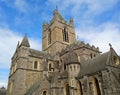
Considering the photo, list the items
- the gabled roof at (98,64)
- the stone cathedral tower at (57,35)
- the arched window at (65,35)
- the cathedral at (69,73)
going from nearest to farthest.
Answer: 1. the cathedral at (69,73)
2. the gabled roof at (98,64)
3. the stone cathedral tower at (57,35)
4. the arched window at (65,35)

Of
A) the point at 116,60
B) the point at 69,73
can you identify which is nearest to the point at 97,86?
the point at 116,60

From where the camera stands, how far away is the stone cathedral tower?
48.6 metres

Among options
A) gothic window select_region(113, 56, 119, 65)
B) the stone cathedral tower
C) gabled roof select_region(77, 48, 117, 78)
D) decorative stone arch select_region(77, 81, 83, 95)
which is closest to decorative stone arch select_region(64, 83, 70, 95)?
decorative stone arch select_region(77, 81, 83, 95)

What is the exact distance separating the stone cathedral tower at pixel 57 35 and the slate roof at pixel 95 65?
61.9ft

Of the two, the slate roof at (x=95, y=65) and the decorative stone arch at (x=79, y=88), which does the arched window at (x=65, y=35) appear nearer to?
the slate roof at (x=95, y=65)

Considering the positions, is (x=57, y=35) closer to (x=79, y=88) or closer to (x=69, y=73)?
(x=69, y=73)

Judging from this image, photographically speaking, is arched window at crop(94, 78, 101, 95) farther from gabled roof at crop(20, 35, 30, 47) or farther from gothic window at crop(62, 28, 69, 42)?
gothic window at crop(62, 28, 69, 42)

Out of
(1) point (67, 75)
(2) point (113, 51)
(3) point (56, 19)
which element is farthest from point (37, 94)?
(3) point (56, 19)

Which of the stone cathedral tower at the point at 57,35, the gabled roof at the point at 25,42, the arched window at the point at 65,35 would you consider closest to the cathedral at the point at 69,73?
the gabled roof at the point at 25,42

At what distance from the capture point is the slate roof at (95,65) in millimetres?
25036

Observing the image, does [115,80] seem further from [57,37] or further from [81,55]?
[57,37]

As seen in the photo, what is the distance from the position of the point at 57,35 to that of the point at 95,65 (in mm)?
24774

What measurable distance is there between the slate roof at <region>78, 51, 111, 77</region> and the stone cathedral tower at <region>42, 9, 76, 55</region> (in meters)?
18.9

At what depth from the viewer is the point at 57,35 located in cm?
4931
